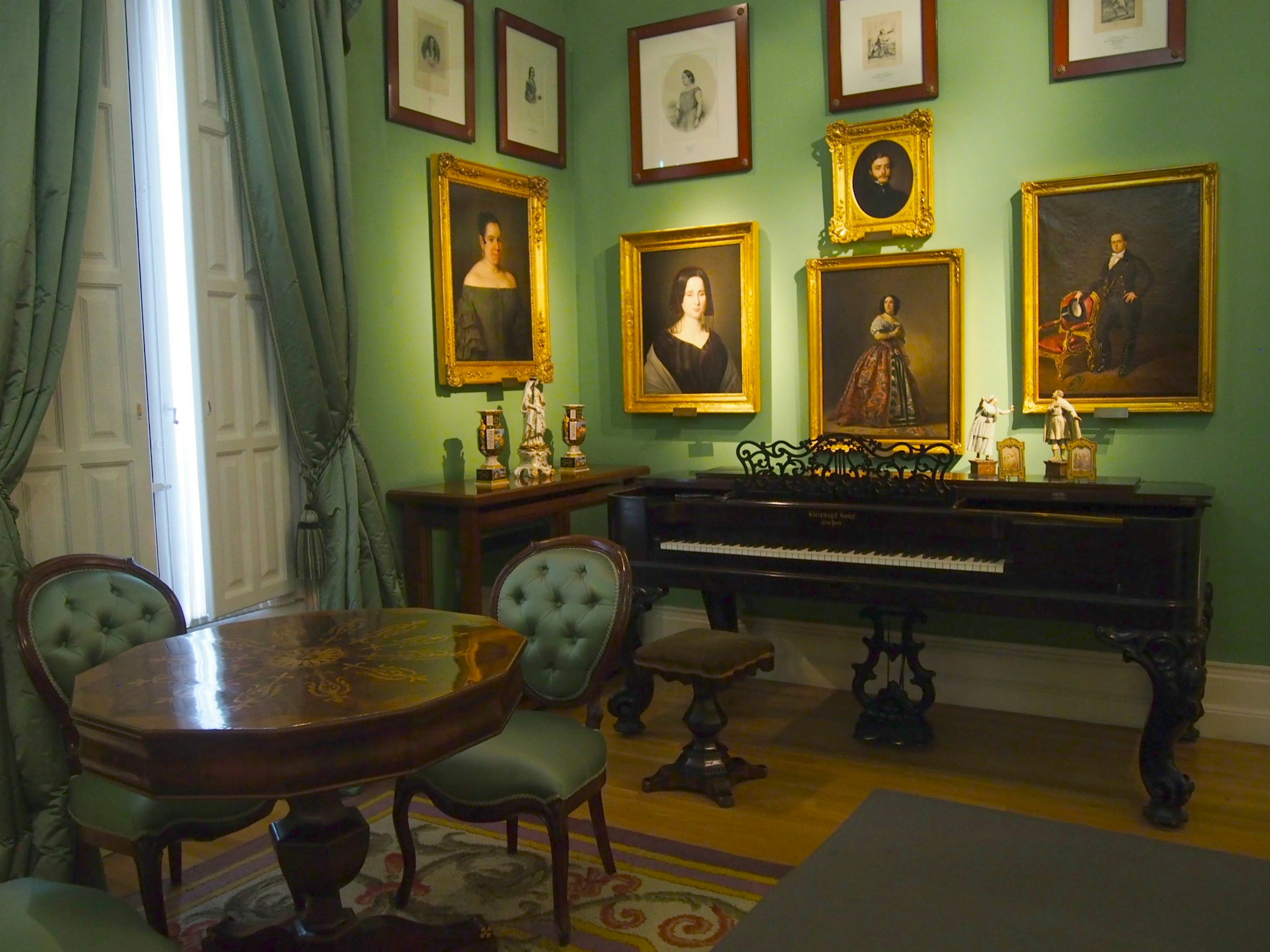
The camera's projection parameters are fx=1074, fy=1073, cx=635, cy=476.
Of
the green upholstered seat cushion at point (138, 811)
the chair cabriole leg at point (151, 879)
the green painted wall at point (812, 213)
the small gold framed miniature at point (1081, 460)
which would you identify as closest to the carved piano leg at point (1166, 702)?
the small gold framed miniature at point (1081, 460)

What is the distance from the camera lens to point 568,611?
314 centimetres

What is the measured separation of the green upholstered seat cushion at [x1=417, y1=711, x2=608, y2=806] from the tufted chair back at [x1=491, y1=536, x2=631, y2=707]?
7.9 inches

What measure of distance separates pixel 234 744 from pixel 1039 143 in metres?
3.90

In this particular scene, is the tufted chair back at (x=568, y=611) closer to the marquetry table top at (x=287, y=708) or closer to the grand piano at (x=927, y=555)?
the marquetry table top at (x=287, y=708)

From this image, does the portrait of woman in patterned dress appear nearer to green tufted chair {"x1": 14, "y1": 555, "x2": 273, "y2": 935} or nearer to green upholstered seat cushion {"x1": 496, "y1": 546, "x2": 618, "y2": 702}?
green upholstered seat cushion {"x1": 496, "y1": 546, "x2": 618, "y2": 702}

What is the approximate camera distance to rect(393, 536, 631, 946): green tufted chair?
107 inches

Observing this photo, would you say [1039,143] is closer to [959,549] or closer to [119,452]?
[959,549]

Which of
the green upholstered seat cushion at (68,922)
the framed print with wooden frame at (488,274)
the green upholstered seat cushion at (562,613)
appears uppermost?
the framed print with wooden frame at (488,274)

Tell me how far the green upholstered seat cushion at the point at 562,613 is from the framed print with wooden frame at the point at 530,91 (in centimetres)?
259

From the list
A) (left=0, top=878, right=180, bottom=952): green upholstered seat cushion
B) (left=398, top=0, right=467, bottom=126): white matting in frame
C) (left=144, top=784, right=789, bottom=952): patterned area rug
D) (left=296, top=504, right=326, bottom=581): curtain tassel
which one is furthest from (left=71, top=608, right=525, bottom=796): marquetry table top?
(left=398, top=0, right=467, bottom=126): white matting in frame

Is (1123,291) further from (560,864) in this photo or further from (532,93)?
(560,864)

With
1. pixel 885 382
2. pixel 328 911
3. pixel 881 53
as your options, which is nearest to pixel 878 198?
pixel 881 53

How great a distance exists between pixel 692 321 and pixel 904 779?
94.2 inches

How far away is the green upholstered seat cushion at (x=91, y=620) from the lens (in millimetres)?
2822
